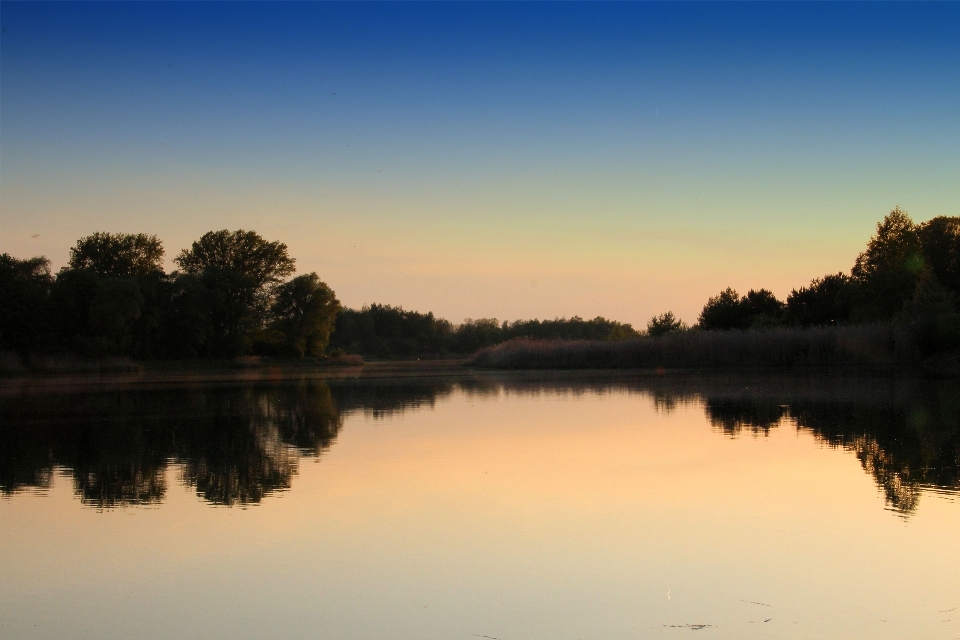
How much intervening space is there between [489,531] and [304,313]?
5746cm

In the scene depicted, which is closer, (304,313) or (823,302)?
(823,302)

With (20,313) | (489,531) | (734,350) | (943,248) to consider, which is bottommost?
(489,531)

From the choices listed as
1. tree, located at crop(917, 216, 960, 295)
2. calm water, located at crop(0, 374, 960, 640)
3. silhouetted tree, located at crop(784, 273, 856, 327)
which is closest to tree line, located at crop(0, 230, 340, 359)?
silhouetted tree, located at crop(784, 273, 856, 327)

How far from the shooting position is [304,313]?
63.2 m

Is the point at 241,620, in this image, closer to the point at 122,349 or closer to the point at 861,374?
the point at 861,374

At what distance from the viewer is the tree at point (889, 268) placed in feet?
159

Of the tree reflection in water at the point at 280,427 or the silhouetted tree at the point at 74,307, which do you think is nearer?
the tree reflection in water at the point at 280,427

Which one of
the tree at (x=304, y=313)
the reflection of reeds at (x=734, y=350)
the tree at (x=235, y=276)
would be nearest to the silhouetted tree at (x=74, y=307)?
the tree at (x=235, y=276)

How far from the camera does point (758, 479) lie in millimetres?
9312

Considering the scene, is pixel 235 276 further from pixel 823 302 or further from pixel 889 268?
pixel 889 268

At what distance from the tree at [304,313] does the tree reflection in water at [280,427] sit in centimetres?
3516

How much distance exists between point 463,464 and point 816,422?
6985mm

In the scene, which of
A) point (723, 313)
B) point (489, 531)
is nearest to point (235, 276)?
point (723, 313)

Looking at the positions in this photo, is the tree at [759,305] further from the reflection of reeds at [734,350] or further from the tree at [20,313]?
the tree at [20,313]
